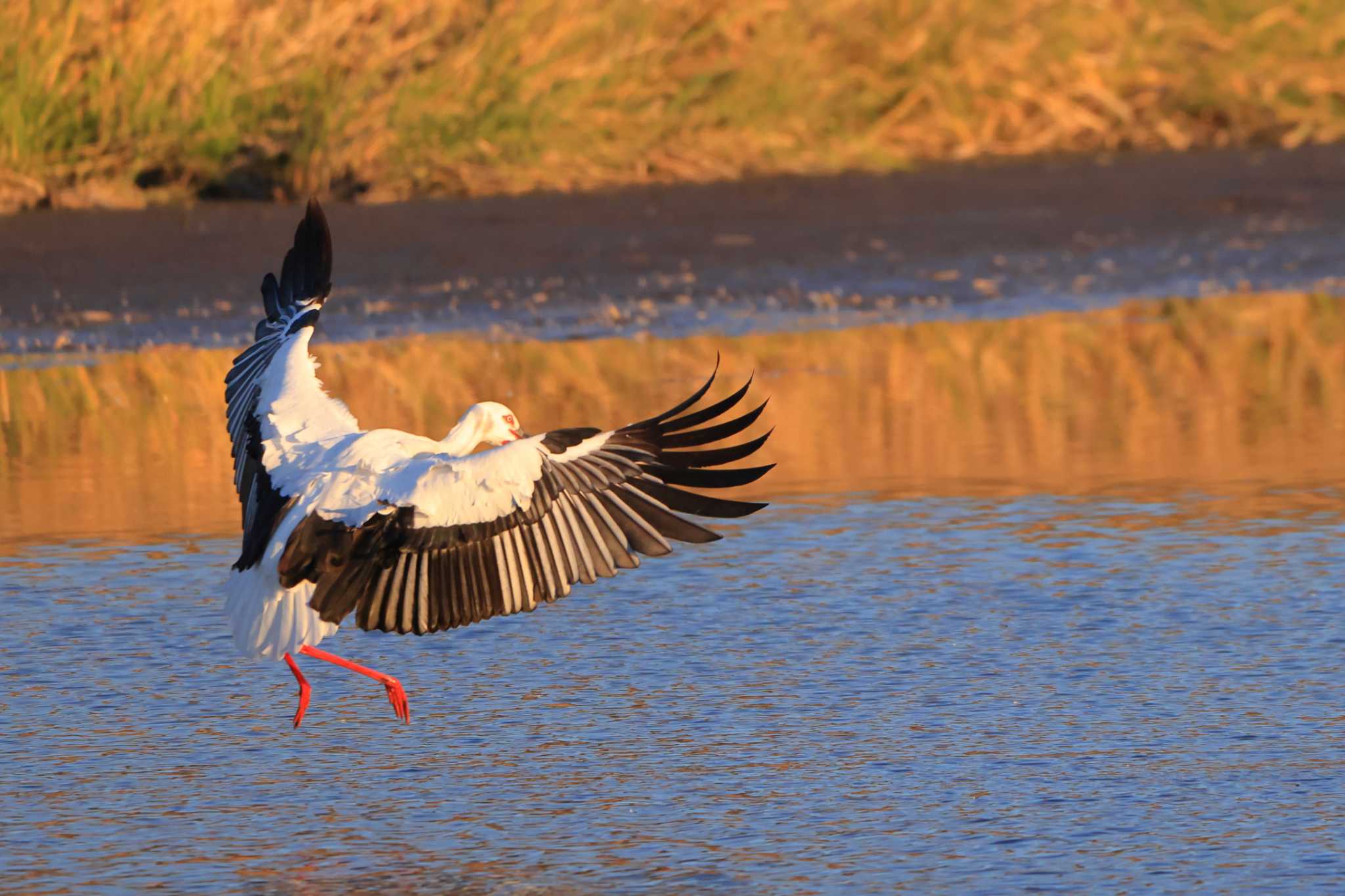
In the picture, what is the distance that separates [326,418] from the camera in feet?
18.4

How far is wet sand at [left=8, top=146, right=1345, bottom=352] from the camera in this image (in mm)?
10922

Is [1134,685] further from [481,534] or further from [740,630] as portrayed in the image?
[481,534]

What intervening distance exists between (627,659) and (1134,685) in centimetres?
117

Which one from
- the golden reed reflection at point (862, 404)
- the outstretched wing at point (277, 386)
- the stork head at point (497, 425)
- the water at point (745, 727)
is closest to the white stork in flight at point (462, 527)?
the outstretched wing at point (277, 386)

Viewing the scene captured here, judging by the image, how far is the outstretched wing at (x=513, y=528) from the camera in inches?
197

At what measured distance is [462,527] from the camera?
499cm

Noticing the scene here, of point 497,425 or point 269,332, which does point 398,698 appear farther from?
point 269,332

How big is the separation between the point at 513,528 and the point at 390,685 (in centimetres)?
46

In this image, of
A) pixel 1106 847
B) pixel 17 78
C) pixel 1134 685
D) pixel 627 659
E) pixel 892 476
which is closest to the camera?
pixel 1106 847

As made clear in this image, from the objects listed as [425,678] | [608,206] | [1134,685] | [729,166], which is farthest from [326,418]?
[729,166]

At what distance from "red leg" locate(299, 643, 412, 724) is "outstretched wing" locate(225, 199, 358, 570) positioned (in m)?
0.34

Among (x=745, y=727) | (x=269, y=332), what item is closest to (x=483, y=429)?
(x=269, y=332)

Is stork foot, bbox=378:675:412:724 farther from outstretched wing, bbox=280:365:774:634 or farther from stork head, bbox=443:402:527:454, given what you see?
stork head, bbox=443:402:527:454

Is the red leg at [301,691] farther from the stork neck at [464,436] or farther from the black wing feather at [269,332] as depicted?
the stork neck at [464,436]
